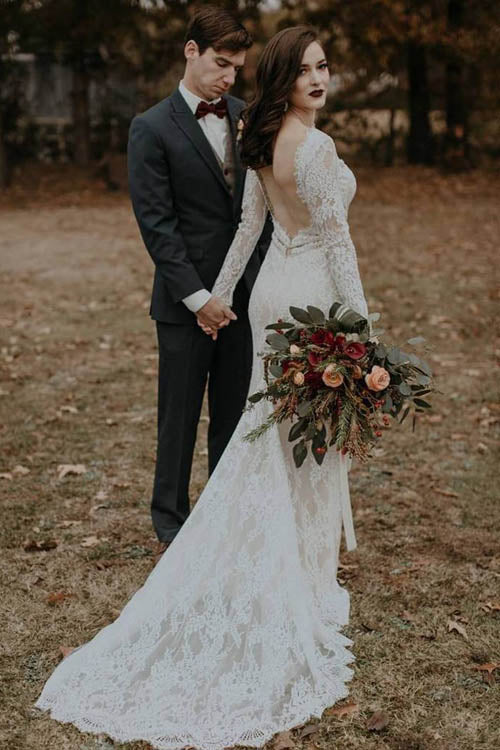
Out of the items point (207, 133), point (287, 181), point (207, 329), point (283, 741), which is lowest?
point (283, 741)

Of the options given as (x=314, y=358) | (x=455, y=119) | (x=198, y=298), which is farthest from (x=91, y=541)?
(x=455, y=119)

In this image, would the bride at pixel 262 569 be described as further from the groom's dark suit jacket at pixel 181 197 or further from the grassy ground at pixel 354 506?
the groom's dark suit jacket at pixel 181 197

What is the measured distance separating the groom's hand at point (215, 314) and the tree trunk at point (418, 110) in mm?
17589

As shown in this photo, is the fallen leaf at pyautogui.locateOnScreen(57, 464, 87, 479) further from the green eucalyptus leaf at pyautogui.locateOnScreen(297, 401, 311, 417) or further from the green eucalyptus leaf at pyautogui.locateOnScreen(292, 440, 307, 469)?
the green eucalyptus leaf at pyautogui.locateOnScreen(297, 401, 311, 417)

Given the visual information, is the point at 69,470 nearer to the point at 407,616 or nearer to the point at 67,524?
the point at 67,524

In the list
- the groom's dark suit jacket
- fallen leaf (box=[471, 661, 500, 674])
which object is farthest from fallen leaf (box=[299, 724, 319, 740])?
the groom's dark suit jacket

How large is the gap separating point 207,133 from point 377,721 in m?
2.62

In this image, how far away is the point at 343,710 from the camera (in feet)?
11.1

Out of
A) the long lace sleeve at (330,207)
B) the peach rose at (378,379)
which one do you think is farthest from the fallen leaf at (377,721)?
the long lace sleeve at (330,207)

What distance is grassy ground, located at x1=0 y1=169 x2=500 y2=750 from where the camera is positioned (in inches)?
137

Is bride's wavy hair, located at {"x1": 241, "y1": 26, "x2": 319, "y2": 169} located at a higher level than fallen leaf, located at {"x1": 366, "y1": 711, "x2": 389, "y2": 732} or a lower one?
higher

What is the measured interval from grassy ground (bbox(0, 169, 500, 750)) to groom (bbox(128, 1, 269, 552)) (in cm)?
82

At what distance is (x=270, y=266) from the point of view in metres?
3.77

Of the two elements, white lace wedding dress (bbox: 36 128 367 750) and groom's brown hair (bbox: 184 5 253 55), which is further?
groom's brown hair (bbox: 184 5 253 55)
